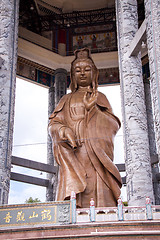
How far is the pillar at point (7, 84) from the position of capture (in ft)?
28.7

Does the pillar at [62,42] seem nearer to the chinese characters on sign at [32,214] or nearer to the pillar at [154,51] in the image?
the pillar at [154,51]

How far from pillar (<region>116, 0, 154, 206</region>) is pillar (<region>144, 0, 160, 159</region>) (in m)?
0.89

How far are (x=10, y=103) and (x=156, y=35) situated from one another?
3.72 m

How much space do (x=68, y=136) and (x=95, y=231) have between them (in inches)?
95.7

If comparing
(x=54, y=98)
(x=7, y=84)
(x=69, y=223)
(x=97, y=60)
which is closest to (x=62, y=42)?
(x=97, y=60)

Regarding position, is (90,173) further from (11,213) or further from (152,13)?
(152,13)

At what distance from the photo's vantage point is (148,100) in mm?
14203

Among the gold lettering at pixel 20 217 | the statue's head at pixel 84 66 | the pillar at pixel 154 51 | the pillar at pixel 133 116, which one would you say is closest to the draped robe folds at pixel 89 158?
the pillar at pixel 133 116

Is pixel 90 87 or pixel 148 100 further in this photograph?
pixel 148 100

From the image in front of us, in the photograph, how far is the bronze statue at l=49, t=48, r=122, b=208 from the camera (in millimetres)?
7574

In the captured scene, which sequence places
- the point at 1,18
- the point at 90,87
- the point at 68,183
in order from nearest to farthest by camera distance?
the point at 68,183
the point at 90,87
the point at 1,18

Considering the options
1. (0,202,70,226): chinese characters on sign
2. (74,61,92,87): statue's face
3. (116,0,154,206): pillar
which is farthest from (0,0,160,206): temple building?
(0,202,70,226): chinese characters on sign

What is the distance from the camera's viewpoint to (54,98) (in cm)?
1462

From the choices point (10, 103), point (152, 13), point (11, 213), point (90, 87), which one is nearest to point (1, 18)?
point (10, 103)
